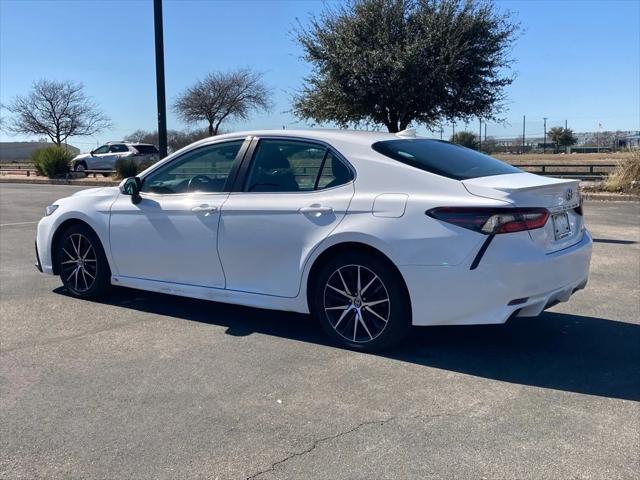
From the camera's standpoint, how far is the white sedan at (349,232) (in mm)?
4332

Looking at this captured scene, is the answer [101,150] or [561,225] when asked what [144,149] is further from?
[561,225]

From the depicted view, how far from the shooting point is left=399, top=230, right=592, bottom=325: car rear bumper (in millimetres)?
4262

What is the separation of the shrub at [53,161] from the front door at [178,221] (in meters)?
26.1

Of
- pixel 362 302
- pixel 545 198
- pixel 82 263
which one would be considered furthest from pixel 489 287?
pixel 82 263

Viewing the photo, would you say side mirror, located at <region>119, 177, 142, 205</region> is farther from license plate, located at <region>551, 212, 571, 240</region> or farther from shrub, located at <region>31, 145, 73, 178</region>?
shrub, located at <region>31, 145, 73, 178</region>

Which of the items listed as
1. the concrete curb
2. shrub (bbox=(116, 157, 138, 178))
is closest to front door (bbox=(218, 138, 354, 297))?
the concrete curb

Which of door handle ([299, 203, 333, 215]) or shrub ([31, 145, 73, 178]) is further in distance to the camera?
shrub ([31, 145, 73, 178])

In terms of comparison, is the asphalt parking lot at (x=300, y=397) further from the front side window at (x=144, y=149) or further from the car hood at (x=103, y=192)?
the front side window at (x=144, y=149)

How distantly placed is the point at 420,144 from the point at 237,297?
6.43 feet

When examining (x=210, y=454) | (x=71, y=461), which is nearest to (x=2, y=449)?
(x=71, y=461)

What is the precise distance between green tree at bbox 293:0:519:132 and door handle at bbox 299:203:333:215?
13.8 m

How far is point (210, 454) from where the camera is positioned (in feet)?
10.9

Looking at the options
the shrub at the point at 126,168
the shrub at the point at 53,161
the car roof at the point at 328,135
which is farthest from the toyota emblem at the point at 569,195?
the shrub at the point at 53,161

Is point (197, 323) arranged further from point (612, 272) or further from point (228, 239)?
point (612, 272)
